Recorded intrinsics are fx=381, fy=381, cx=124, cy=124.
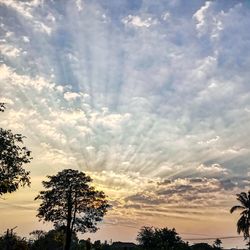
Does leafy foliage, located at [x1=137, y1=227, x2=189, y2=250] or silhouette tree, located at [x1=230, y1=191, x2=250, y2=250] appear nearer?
silhouette tree, located at [x1=230, y1=191, x2=250, y2=250]

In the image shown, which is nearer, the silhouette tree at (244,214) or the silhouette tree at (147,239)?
the silhouette tree at (244,214)

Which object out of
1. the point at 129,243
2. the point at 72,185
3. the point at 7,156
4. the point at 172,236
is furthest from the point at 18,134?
the point at 129,243

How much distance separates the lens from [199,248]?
131125 mm

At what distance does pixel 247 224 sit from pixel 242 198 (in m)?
5.66

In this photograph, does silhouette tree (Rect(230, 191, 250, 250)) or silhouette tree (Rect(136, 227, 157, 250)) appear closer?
silhouette tree (Rect(230, 191, 250, 250))

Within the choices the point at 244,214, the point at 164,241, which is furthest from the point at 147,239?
the point at 244,214

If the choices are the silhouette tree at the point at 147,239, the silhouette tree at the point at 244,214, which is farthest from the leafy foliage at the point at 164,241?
the silhouette tree at the point at 244,214

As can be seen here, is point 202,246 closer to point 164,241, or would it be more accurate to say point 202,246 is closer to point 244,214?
point 164,241

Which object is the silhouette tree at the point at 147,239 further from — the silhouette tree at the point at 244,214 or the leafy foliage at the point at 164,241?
the silhouette tree at the point at 244,214

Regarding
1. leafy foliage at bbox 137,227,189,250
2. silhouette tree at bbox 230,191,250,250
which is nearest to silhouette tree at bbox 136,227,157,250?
leafy foliage at bbox 137,227,189,250

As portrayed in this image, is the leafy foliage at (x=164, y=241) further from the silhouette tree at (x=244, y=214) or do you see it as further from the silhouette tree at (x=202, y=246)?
the silhouette tree at (x=244, y=214)

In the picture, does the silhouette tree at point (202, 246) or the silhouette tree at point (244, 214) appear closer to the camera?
the silhouette tree at point (244, 214)

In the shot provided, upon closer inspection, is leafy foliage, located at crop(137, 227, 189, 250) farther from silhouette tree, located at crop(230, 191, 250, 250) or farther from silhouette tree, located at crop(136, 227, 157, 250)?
Result: silhouette tree, located at crop(230, 191, 250, 250)

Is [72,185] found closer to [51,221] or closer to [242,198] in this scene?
[51,221]
